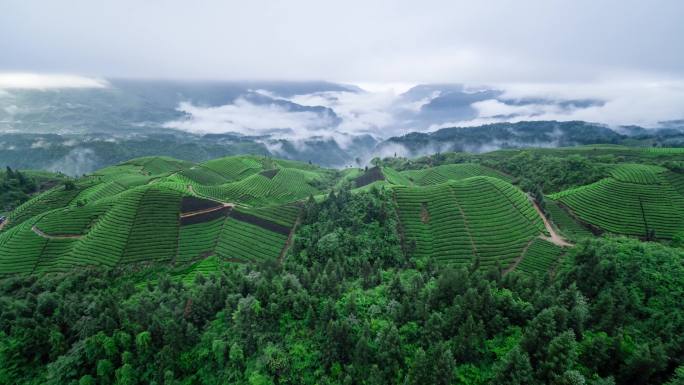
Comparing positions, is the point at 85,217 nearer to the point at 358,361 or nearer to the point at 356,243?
the point at 356,243

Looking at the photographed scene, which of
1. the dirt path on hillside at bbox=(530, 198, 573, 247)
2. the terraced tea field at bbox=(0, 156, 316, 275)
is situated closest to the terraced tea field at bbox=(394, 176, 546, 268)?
the dirt path on hillside at bbox=(530, 198, 573, 247)

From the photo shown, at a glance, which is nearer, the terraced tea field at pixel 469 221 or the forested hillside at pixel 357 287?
the forested hillside at pixel 357 287

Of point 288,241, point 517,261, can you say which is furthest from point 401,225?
point 288,241

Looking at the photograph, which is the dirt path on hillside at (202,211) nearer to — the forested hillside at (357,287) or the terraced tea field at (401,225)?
the terraced tea field at (401,225)

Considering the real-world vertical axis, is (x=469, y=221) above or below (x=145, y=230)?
above

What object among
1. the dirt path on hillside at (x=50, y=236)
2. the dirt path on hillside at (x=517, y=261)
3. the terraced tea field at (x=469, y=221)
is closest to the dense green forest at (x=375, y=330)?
the dirt path on hillside at (x=517, y=261)

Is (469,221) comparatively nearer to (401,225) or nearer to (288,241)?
(401,225)

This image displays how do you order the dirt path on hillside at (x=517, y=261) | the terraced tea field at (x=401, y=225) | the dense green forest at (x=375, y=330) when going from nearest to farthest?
the dense green forest at (x=375, y=330)
the dirt path on hillside at (x=517, y=261)
the terraced tea field at (x=401, y=225)

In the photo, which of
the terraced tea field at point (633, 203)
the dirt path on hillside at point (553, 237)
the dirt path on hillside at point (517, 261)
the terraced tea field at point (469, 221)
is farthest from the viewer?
the terraced tea field at point (633, 203)

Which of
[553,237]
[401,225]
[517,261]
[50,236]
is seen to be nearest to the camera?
[517,261]

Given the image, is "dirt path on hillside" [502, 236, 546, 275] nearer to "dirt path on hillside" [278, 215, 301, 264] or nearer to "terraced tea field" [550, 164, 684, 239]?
"terraced tea field" [550, 164, 684, 239]
